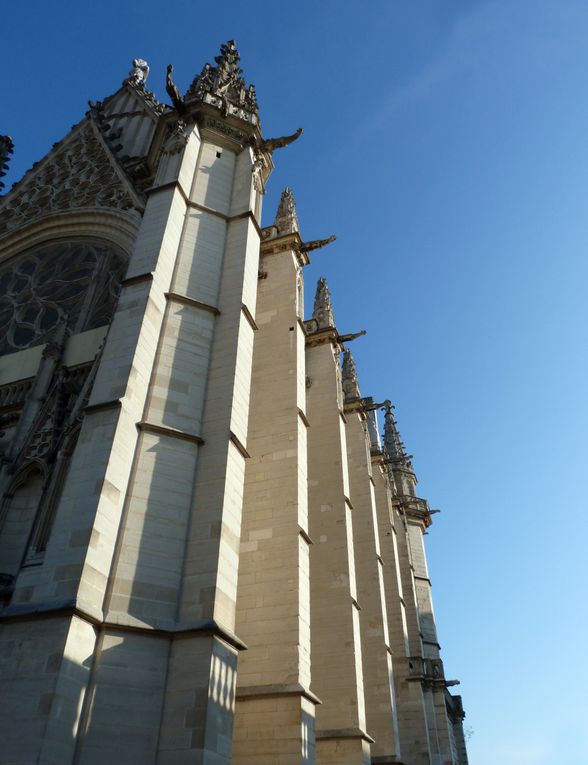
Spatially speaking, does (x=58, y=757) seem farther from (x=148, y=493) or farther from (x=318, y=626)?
(x=318, y=626)

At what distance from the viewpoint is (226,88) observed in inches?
589

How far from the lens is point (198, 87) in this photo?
46.5ft

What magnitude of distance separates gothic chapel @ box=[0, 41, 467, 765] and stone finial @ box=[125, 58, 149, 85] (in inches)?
377

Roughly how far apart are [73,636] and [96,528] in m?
1.15

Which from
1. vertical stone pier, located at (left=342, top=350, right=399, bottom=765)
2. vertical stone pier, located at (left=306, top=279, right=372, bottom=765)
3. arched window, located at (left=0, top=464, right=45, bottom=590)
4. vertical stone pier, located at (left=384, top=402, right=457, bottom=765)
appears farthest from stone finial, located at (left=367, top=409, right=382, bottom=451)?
arched window, located at (left=0, top=464, right=45, bottom=590)

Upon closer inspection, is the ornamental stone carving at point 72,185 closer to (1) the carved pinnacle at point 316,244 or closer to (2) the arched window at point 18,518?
(1) the carved pinnacle at point 316,244

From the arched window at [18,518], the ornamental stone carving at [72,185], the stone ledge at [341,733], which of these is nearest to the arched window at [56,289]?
the ornamental stone carving at [72,185]

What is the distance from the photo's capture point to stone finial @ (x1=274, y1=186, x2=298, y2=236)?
52.0 feet

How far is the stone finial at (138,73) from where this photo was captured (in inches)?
1075

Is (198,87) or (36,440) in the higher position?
(198,87)

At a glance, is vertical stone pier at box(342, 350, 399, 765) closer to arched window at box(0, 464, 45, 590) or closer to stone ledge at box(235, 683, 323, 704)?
stone ledge at box(235, 683, 323, 704)

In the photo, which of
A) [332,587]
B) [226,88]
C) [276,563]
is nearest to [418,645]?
[332,587]

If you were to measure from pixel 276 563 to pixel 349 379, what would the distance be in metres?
11.8

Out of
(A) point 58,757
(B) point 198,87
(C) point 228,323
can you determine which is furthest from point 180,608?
(B) point 198,87
